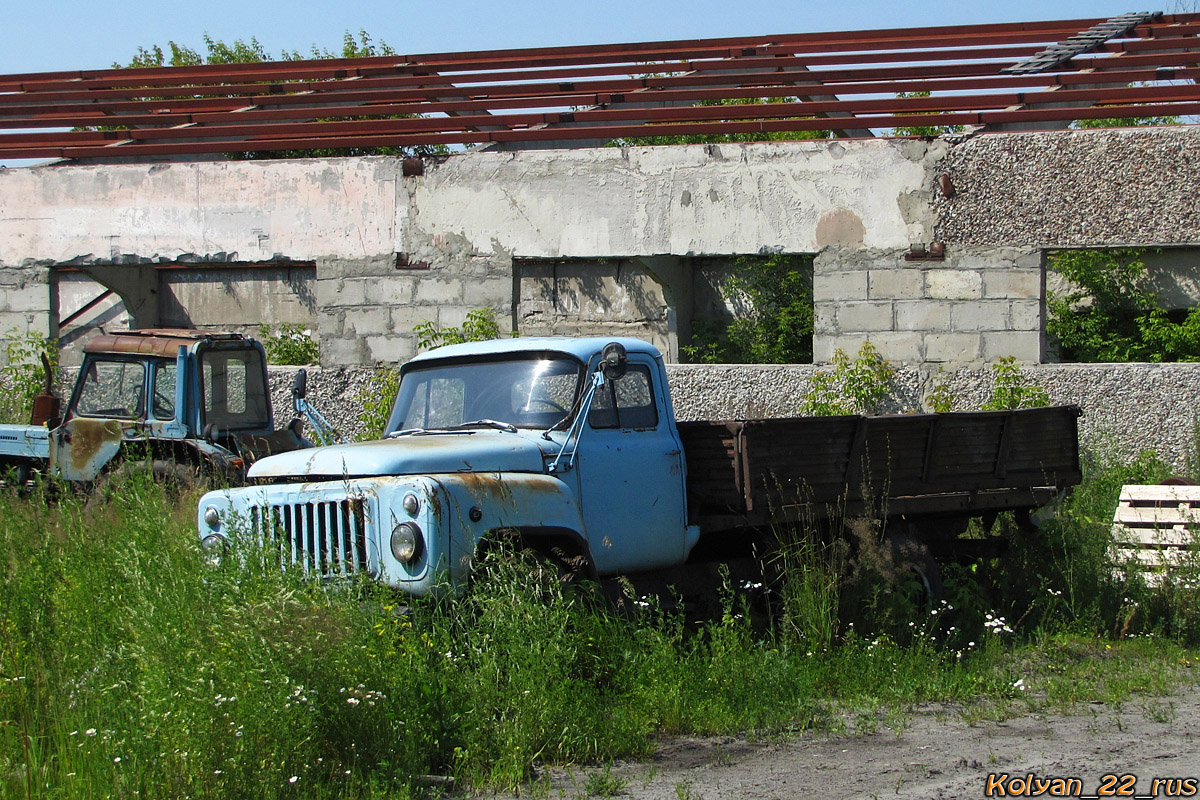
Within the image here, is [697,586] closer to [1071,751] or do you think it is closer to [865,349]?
[1071,751]

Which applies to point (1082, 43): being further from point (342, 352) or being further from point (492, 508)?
point (492, 508)

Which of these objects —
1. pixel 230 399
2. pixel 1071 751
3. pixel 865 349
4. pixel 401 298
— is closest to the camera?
pixel 1071 751

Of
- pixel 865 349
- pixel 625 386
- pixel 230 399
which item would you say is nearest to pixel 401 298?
pixel 230 399

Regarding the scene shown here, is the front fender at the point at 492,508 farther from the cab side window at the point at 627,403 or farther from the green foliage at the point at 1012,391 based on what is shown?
the green foliage at the point at 1012,391

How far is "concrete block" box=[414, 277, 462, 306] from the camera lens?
1243cm

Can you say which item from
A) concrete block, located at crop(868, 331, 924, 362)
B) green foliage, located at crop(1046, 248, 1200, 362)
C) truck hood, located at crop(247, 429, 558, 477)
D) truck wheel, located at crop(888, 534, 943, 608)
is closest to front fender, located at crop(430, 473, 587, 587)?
truck hood, located at crop(247, 429, 558, 477)

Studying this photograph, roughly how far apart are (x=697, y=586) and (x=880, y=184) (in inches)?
239

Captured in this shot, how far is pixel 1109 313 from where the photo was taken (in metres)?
17.2

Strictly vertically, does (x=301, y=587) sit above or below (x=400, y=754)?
above

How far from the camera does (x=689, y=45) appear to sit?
1546 centimetres

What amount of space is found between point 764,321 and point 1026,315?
734 centimetres

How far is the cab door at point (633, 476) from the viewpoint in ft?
20.9

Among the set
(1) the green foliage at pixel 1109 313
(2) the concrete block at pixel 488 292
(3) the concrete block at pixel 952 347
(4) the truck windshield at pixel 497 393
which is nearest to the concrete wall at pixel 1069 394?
(3) the concrete block at pixel 952 347

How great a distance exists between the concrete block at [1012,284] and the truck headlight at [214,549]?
26.1 ft
